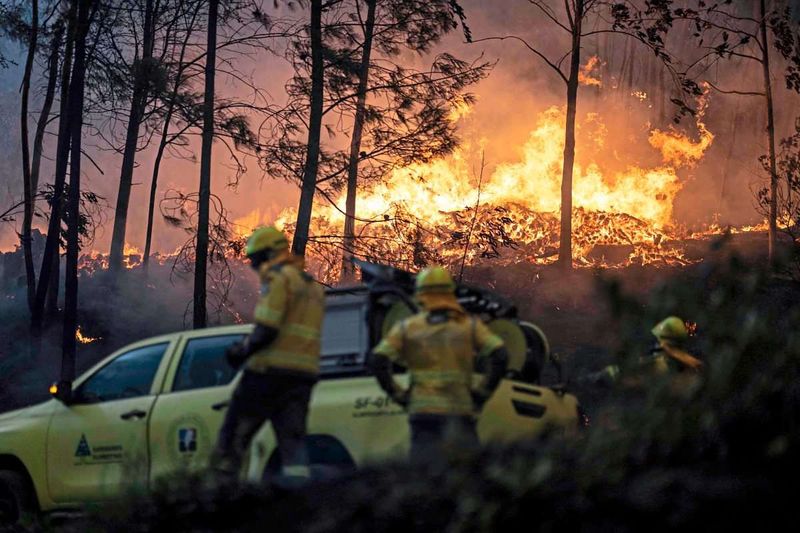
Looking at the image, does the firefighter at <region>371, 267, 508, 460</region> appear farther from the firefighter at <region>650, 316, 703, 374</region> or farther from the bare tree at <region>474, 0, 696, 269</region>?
the bare tree at <region>474, 0, 696, 269</region>

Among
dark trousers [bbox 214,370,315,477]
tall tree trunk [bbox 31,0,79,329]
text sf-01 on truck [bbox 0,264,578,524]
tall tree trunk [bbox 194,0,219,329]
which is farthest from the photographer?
tall tree trunk [bbox 31,0,79,329]

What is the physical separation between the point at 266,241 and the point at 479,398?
174cm

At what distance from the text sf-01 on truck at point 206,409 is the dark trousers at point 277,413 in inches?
9.1

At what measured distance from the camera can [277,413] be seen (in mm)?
6789

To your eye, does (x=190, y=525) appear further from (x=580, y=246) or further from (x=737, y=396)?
(x=580, y=246)

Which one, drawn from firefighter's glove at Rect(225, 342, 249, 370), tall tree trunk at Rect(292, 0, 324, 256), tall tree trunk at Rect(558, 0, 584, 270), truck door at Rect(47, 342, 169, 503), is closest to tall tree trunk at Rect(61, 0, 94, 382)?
tall tree trunk at Rect(292, 0, 324, 256)

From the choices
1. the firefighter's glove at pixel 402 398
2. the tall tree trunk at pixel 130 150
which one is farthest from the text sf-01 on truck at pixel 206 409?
the tall tree trunk at pixel 130 150

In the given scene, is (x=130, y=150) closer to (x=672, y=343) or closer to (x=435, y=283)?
(x=672, y=343)

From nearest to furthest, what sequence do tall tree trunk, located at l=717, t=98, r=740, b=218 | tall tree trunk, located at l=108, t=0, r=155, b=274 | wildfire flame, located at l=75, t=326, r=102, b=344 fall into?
tall tree trunk, located at l=108, t=0, r=155, b=274 < wildfire flame, located at l=75, t=326, r=102, b=344 < tall tree trunk, located at l=717, t=98, r=740, b=218

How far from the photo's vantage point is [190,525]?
17.3 feet

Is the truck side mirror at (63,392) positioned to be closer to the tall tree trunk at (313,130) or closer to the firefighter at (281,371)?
the firefighter at (281,371)

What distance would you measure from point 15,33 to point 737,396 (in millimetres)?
22817

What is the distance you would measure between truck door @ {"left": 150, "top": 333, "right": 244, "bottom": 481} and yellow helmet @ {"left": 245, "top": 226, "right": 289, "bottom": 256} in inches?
50.1

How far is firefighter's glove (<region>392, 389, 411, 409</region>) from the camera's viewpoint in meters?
6.58
